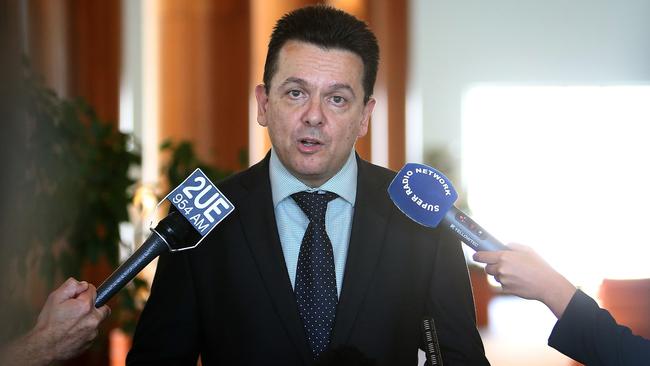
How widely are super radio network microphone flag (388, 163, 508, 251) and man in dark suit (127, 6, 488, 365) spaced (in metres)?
0.15

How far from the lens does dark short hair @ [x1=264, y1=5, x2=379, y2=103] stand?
1337 mm

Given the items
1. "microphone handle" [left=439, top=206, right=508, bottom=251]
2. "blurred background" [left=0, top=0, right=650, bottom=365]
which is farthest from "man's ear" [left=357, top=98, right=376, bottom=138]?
"blurred background" [left=0, top=0, right=650, bottom=365]

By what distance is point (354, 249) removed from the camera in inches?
52.4

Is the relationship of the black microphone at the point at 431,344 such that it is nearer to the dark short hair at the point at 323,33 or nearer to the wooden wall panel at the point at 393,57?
the dark short hair at the point at 323,33

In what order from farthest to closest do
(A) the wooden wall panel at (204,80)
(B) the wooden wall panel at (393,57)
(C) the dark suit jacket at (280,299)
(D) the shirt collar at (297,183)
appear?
(B) the wooden wall panel at (393,57) → (A) the wooden wall panel at (204,80) → (D) the shirt collar at (297,183) → (C) the dark suit jacket at (280,299)

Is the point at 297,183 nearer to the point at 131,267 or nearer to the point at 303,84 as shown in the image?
the point at 303,84

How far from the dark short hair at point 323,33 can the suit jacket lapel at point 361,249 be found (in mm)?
201

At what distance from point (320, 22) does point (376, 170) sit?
0.33 meters

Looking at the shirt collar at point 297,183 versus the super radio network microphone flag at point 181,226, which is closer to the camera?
the super radio network microphone flag at point 181,226

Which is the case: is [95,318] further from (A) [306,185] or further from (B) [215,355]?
(A) [306,185]

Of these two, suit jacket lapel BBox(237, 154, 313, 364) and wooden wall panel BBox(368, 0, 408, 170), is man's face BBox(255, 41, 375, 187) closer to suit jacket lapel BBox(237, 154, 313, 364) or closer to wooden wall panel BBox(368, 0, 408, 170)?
suit jacket lapel BBox(237, 154, 313, 364)

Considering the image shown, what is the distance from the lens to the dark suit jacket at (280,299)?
1.29 meters

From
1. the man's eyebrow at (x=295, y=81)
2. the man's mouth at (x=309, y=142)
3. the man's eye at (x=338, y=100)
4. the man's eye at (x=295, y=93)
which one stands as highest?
the man's eyebrow at (x=295, y=81)

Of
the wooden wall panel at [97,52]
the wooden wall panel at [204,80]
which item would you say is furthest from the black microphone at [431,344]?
the wooden wall panel at [204,80]
